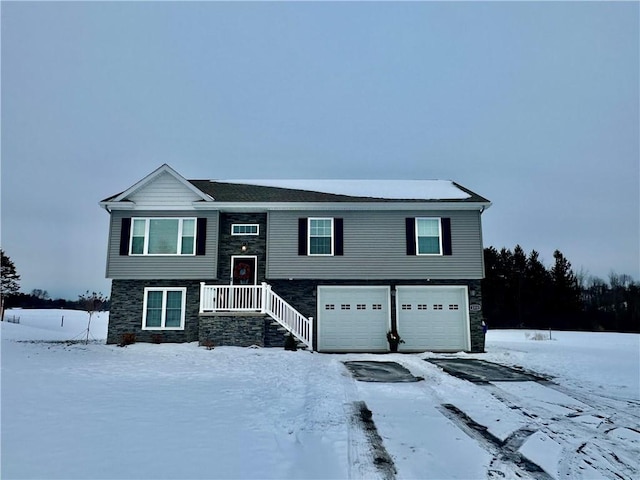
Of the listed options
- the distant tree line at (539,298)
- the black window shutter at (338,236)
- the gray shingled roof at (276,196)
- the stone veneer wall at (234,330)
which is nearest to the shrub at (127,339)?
the stone veneer wall at (234,330)

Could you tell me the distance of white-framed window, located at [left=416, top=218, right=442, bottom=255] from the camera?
14.6 m

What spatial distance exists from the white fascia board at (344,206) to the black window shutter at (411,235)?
50 cm

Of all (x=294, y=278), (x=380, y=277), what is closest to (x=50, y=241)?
(x=294, y=278)

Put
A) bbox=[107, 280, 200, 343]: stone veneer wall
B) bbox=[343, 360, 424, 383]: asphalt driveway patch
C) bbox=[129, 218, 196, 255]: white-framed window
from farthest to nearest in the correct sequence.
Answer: bbox=[129, 218, 196, 255]: white-framed window
bbox=[107, 280, 200, 343]: stone veneer wall
bbox=[343, 360, 424, 383]: asphalt driveway patch

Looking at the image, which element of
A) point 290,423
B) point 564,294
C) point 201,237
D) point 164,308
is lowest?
point 290,423

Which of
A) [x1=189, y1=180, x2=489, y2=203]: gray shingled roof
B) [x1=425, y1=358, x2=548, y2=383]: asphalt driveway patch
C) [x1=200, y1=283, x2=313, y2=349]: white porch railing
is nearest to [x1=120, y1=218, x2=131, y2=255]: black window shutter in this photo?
[x1=189, y1=180, x2=489, y2=203]: gray shingled roof

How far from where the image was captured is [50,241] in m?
29.8

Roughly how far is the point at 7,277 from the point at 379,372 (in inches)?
1283

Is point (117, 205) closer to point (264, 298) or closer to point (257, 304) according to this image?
point (257, 304)

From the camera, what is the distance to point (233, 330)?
13.1 metres

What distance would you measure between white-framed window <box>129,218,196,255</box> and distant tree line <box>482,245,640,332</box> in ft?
97.5

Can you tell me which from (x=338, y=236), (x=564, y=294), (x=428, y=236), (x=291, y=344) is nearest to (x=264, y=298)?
(x=291, y=344)

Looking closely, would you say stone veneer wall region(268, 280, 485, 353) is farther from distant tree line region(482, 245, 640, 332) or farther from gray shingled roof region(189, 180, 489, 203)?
distant tree line region(482, 245, 640, 332)

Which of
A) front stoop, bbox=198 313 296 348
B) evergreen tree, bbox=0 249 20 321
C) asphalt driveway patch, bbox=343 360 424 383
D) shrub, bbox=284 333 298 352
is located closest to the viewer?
asphalt driveway patch, bbox=343 360 424 383
